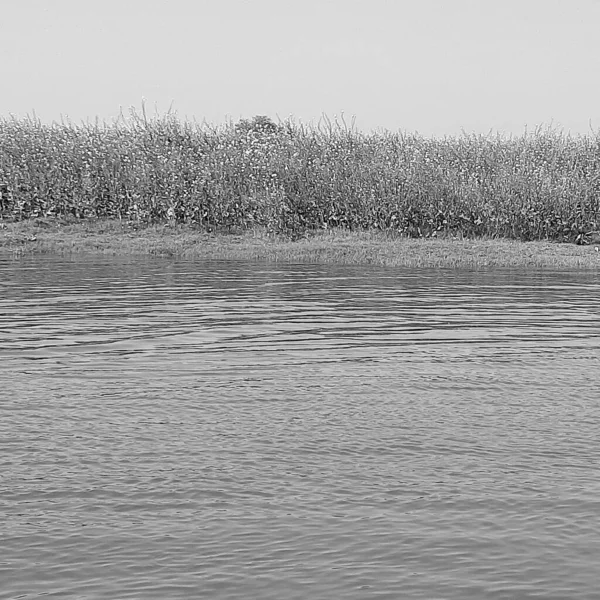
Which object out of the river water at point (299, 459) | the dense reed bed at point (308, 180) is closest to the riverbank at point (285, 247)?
the dense reed bed at point (308, 180)

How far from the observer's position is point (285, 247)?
37.2m

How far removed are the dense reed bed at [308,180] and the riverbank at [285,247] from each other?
1.26 meters

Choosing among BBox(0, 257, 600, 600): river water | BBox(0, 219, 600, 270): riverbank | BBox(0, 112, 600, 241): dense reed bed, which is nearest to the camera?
BBox(0, 257, 600, 600): river water

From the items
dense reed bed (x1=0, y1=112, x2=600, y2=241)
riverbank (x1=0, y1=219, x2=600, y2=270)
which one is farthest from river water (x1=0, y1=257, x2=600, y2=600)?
dense reed bed (x1=0, y1=112, x2=600, y2=241)

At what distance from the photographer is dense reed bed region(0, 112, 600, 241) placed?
40156mm

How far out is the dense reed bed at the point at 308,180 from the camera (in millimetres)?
40156

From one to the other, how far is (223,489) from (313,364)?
5.90 meters

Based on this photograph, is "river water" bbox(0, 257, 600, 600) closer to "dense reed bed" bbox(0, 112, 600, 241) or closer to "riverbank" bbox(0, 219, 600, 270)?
"riverbank" bbox(0, 219, 600, 270)

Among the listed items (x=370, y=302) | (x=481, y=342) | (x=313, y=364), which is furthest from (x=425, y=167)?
(x=313, y=364)

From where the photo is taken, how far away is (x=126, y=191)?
43.5 meters

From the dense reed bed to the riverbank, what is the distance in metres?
1.26

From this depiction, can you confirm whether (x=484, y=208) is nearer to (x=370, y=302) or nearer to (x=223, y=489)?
(x=370, y=302)

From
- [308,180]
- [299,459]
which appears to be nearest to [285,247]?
[308,180]

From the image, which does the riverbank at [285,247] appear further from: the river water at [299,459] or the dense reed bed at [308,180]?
the river water at [299,459]
